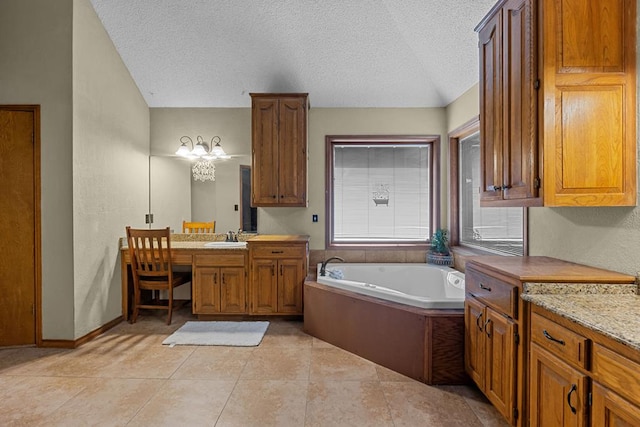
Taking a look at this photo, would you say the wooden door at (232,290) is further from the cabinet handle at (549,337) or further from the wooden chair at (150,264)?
the cabinet handle at (549,337)

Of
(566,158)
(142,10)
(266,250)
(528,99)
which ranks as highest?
(142,10)

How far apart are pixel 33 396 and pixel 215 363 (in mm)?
1146

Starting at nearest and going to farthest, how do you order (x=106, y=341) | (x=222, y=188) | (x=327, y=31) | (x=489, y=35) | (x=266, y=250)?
1. (x=489, y=35)
2. (x=106, y=341)
3. (x=327, y=31)
4. (x=266, y=250)
5. (x=222, y=188)

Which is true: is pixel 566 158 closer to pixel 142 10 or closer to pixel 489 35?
pixel 489 35

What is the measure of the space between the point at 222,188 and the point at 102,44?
6.05ft

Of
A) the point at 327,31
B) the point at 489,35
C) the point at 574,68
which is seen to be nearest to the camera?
the point at 574,68

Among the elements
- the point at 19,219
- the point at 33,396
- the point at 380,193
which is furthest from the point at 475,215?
the point at 19,219

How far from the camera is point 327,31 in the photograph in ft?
11.1

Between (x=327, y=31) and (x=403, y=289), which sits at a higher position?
(x=327, y=31)

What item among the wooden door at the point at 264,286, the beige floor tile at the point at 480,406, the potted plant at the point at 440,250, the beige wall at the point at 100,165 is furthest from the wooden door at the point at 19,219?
the potted plant at the point at 440,250

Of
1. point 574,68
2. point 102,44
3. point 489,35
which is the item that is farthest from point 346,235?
point 102,44

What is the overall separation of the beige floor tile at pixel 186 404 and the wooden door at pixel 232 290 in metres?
1.21

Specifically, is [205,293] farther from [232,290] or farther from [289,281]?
[289,281]

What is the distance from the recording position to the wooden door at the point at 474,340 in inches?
82.8
